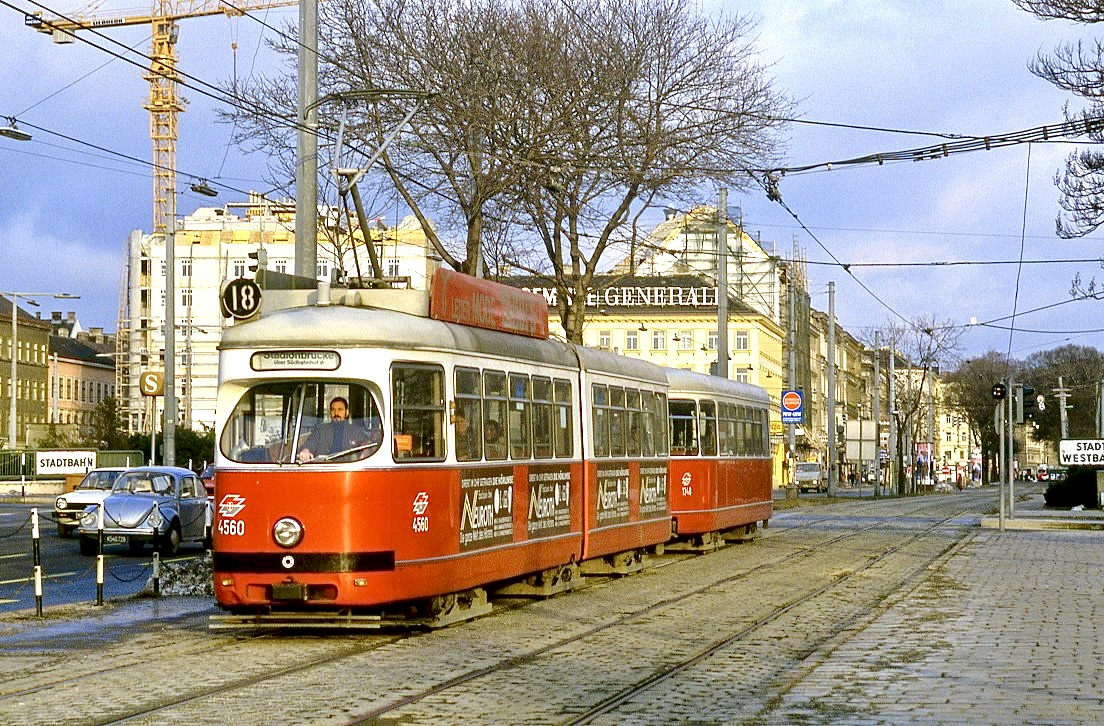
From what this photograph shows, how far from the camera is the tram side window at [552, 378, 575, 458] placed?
62.4ft

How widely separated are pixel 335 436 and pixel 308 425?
25 centimetres

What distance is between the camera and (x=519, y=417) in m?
17.7

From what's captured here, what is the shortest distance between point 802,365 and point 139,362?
165 ft

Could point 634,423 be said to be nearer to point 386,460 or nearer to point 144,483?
point 386,460

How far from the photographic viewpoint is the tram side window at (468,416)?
15.8 metres

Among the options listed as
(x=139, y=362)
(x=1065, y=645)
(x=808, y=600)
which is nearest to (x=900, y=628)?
(x=1065, y=645)

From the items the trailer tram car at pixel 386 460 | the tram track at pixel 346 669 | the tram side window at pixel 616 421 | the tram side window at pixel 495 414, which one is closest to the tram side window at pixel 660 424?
the tram side window at pixel 616 421

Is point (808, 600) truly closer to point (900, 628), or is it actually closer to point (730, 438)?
point (900, 628)

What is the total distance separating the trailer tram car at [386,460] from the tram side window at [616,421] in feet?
9.71

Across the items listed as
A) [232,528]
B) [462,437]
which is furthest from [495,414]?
[232,528]

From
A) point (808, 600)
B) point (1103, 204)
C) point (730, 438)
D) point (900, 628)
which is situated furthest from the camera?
point (730, 438)

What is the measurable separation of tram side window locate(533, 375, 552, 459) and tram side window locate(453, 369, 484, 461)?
1883 mm

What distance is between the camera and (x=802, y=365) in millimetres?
133250

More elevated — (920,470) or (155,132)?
(155,132)
